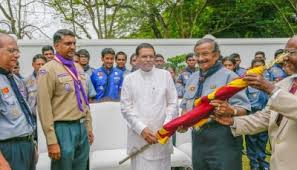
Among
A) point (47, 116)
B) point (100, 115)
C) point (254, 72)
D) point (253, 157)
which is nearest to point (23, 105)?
point (47, 116)

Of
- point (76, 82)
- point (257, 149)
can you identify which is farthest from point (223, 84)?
point (257, 149)

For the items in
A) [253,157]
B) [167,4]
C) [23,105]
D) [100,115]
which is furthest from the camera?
[167,4]

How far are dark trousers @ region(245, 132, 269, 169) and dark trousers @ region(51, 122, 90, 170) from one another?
10.7 ft

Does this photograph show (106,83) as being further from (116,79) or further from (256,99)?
(256,99)

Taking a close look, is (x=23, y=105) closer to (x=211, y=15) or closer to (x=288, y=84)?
(x=288, y=84)

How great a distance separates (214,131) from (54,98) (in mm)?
1645

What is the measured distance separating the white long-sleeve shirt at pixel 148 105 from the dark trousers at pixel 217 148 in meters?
0.65

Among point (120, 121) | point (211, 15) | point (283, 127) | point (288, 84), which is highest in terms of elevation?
point (211, 15)

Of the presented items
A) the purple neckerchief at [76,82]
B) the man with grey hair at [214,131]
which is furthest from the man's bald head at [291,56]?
the purple neckerchief at [76,82]

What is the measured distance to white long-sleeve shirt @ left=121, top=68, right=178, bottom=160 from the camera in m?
5.11

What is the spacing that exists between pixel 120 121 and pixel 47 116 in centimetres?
204

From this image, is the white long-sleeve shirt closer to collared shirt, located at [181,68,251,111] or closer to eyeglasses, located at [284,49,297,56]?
collared shirt, located at [181,68,251,111]

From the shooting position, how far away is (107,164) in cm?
576

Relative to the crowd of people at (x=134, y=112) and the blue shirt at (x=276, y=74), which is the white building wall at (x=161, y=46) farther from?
the crowd of people at (x=134, y=112)
